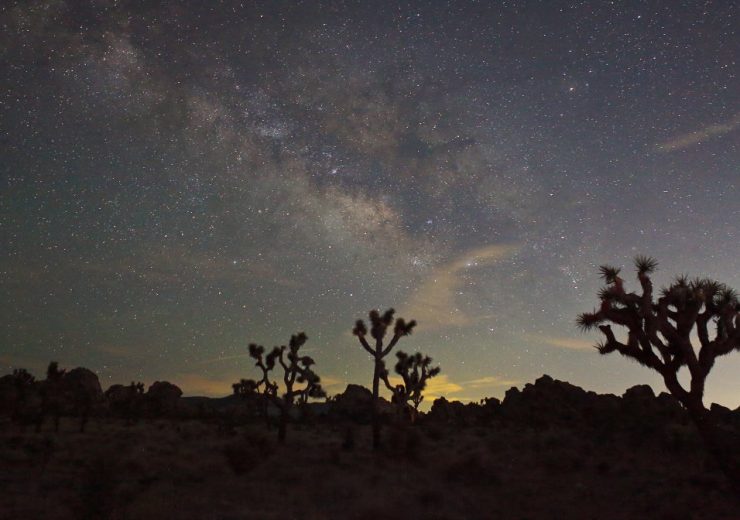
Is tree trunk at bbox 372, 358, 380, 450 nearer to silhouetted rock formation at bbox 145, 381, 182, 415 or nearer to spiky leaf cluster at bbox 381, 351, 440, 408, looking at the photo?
spiky leaf cluster at bbox 381, 351, 440, 408

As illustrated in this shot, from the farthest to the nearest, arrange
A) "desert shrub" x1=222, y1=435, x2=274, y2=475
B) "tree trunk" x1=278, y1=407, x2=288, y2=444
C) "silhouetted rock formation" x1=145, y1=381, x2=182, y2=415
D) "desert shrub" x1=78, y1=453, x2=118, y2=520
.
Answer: "silhouetted rock formation" x1=145, y1=381, x2=182, y2=415
"tree trunk" x1=278, y1=407, x2=288, y2=444
"desert shrub" x1=222, y1=435, x2=274, y2=475
"desert shrub" x1=78, y1=453, x2=118, y2=520

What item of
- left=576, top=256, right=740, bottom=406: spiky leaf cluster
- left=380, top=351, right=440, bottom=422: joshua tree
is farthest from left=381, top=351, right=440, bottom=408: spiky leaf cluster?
left=576, top=256, right=740, bottom=406: spiky leaf cluster

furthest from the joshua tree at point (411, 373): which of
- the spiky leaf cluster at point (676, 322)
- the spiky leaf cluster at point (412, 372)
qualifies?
the spiky leaf cluster at point (676, 322)

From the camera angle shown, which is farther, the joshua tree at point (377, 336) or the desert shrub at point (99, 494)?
the joshua tree at point (377, 336)

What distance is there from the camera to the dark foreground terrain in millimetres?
12000

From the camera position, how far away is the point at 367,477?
1639 cm

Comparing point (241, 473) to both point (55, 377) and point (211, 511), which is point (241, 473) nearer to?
point (211, 511)

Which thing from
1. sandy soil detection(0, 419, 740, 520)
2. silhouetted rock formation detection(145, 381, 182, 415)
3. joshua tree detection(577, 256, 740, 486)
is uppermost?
joshua tree detection(577, 256, 740, 486)

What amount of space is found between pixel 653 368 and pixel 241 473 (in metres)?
13.3

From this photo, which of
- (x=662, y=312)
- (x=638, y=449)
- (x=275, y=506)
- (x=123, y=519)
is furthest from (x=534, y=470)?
(x=123, y=519)

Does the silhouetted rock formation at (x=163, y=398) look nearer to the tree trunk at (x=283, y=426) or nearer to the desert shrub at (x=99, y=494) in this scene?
the tree trunk at (x=283, y=426)

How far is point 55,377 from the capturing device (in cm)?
3709

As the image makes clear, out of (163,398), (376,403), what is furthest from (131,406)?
(376,403)

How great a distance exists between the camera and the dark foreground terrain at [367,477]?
39.4ft
